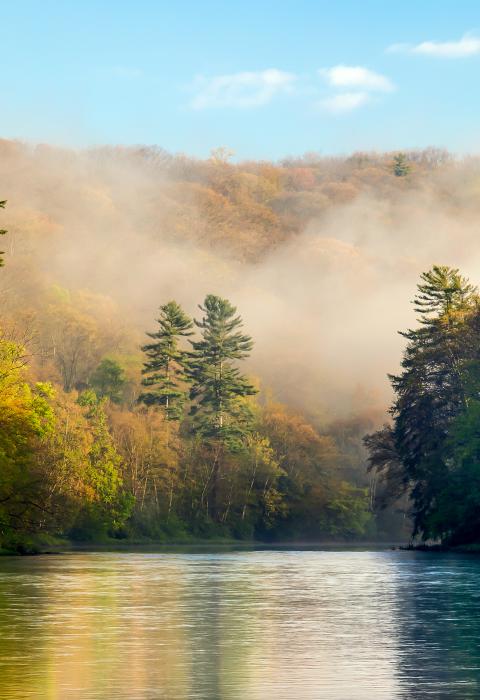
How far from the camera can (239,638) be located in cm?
3153

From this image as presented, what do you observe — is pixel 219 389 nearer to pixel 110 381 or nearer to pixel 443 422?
pixel 110 381

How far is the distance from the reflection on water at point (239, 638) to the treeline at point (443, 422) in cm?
4029

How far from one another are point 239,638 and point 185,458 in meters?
132

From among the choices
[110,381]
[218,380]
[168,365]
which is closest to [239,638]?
[218,380]

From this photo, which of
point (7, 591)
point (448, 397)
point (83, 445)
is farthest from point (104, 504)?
point (7, 591)

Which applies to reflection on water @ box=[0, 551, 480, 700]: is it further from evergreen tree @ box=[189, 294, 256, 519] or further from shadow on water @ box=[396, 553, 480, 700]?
evergreen tree @ box=[189, 294, 256, 519]

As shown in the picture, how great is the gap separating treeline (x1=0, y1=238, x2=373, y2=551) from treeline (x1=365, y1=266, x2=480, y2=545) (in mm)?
30658

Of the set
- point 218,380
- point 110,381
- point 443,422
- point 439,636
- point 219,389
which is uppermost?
point 110,381

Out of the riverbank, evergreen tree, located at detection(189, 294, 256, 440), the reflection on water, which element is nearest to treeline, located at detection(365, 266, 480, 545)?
the riverbank

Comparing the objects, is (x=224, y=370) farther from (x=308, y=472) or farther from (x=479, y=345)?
(x=479, y=345)

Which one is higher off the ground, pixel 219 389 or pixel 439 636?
pixel 219 389

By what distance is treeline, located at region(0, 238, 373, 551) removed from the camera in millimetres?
135875

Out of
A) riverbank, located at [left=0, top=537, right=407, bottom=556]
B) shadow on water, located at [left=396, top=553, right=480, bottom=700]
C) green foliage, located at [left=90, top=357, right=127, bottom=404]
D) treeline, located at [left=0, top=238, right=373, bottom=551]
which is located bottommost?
shadow on water, located at [left=396, top=553, right=480, bottom=700]

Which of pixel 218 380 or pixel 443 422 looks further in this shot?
pixel 218 380
